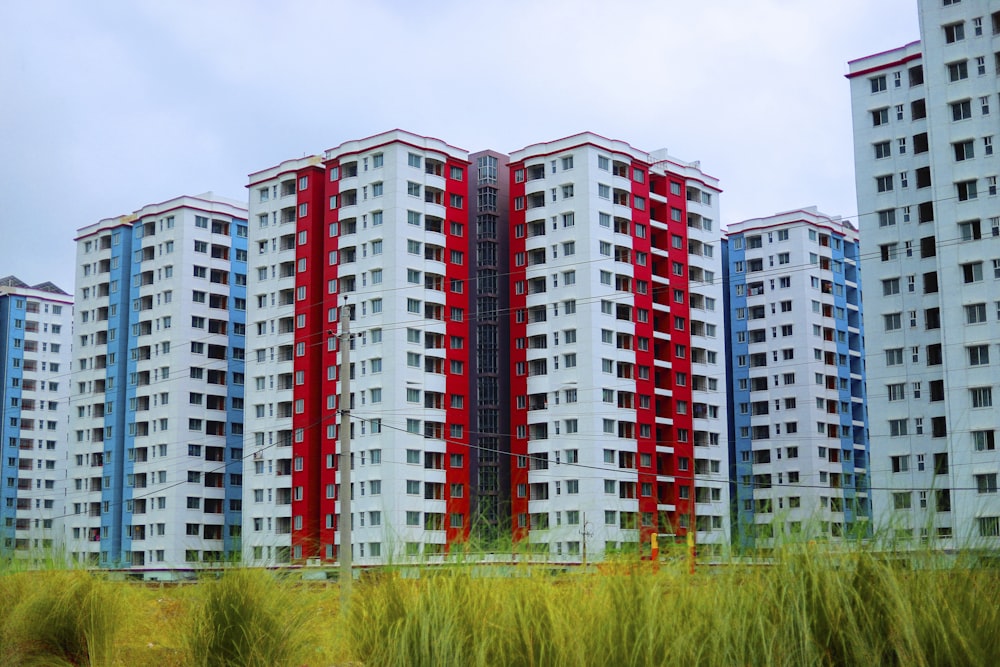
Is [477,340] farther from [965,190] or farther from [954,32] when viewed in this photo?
[954,32]

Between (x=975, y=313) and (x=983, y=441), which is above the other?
(x=975, y=313)

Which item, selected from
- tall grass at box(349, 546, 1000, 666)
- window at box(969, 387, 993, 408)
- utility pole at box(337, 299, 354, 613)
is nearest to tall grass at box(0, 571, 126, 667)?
tall grass at box(349, 546, 1000, 666)

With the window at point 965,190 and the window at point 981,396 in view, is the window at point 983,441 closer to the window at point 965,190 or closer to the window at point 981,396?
the window at point 981,396

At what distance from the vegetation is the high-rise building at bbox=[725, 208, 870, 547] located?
299 ft

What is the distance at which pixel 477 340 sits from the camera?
86125 millimetres

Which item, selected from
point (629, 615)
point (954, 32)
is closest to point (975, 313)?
point (954, 32)

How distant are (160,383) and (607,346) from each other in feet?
136

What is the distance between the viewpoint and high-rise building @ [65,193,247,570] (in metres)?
92.9

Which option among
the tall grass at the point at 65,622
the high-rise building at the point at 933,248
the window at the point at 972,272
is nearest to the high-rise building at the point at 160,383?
the high-rise building at the point at 933,248

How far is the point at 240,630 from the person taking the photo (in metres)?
11.9

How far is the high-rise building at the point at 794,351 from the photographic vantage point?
10238 cm

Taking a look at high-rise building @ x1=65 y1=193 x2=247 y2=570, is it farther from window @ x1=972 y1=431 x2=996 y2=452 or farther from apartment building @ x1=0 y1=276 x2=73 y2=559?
window @ x1=972 y1=431 x2=996 y2=452

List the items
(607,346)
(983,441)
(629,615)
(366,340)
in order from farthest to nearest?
1. (607,346)
2. (366,340)
3. (983,441)
4. (629,615)

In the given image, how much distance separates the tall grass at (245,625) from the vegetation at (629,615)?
0.05 feet
